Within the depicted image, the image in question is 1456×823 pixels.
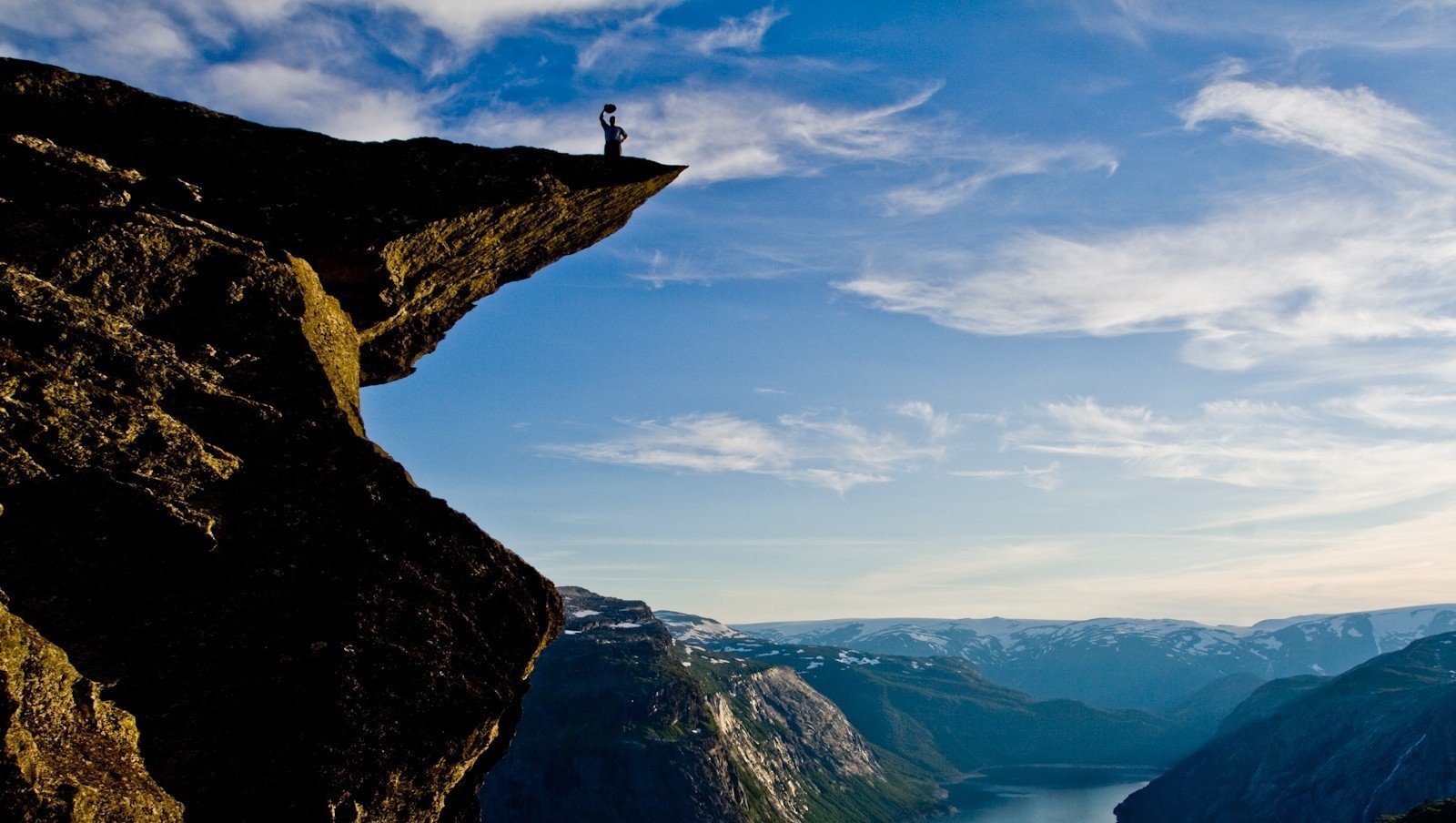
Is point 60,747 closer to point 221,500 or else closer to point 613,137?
point 221,500

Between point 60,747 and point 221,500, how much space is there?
5383mm

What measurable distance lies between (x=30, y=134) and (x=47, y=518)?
9.34m

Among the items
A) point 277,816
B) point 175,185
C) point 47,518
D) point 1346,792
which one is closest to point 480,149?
point 175,185

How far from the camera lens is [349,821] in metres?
18.6

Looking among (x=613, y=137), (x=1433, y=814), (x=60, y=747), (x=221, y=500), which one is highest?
(x=613, y=137)

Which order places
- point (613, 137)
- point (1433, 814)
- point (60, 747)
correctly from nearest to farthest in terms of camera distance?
1. point (60, 747)
2. point (613, 137)
3. point (1433, 814)

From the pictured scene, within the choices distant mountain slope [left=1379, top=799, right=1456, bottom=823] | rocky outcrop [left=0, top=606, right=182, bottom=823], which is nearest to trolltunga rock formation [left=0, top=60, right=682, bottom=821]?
rocky outcrop [left=0, top=606, right=182, bottom=823]

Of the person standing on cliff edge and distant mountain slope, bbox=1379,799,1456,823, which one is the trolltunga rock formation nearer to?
the person standing on cliff edge

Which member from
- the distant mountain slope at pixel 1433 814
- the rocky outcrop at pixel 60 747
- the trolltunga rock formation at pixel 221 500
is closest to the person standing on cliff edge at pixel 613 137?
the trolltunga rock formation at pixel 221 500

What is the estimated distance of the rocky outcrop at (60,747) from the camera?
13.6 meters

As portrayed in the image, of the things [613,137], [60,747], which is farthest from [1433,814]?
[60,747]

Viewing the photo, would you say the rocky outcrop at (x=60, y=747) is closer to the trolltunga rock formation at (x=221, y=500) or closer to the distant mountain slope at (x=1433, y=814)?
the trolltunga rock formation at (x=221, y=500)

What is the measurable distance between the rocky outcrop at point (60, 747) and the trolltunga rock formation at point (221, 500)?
0.06 m

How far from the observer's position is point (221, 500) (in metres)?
18.5
